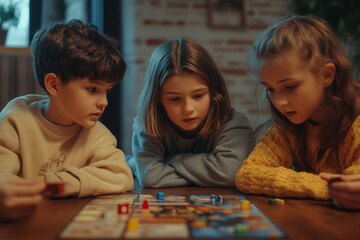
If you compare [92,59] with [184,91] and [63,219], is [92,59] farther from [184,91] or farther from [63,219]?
[63,219]

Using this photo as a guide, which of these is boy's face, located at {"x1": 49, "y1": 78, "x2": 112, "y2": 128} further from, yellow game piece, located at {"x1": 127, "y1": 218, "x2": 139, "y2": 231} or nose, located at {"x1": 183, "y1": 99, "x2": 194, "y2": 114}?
yellow game piece, located at {"x1": 127, "y1": 218, "x2": 139, "y2": 231}

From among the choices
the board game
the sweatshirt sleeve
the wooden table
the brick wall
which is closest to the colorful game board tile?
the board game

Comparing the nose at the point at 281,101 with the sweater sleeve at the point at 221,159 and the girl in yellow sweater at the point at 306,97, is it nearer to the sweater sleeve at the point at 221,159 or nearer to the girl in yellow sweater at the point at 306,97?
the girl in yellow sweater at the point at 306,97

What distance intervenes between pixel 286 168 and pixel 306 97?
0.70 ft

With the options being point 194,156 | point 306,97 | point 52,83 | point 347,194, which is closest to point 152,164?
point 194,156

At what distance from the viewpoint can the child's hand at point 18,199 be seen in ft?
2.49

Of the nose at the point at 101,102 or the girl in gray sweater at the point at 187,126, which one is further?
the girl in gray sweater at the point at 187,126

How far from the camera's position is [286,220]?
80 centimetres

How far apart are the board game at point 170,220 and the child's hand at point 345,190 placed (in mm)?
190

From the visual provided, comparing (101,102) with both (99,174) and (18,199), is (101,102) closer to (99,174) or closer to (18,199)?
(99,174)

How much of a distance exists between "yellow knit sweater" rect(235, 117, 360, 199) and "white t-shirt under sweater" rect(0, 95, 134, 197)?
0.37m

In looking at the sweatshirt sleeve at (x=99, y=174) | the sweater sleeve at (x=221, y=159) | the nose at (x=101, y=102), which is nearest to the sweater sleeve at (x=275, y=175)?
the sweater sleeve at (x=221, y=159)

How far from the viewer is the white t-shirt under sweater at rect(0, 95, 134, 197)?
106cm

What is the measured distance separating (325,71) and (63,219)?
829 mm
